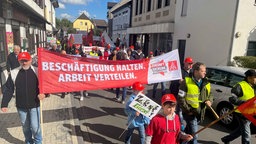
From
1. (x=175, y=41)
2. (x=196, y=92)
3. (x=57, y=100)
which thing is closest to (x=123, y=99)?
(x=57, y=100)

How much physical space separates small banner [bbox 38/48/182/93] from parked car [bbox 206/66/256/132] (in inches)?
60.6

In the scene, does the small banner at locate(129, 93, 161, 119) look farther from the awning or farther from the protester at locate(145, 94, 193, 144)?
the awning

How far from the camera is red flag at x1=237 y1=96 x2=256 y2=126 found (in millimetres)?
3913

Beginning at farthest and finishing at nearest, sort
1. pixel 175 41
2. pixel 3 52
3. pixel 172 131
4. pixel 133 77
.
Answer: pixel 175 41
pixel 3 52
pixel 133 77
pixel 172 131

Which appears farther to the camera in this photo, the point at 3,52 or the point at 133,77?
the point at 3,52

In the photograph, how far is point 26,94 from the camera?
3848 millimetres

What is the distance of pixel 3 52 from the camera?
9.16 m

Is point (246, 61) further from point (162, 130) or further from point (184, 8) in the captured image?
point (162, 130)

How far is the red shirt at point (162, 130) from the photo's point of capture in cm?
285

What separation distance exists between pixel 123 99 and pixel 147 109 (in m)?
4.39

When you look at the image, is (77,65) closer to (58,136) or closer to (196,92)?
(58,136)

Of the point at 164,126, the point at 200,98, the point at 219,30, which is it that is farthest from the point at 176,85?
the point at 219,30

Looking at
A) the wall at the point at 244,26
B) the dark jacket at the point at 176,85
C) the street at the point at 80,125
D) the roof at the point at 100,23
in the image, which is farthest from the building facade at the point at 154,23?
the roof at the point at 100,23

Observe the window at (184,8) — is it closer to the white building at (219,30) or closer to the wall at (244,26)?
the white building at (219,30)
